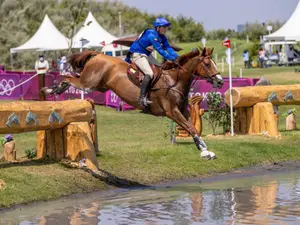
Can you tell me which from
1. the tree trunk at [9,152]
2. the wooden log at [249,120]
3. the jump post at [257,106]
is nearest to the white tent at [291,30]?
the jump post at [257,106]

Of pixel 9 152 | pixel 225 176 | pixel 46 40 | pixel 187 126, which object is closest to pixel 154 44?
pixel 187 126

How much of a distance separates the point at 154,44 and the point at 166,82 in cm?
91

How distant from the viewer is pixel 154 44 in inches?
642

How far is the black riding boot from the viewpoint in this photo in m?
16.6

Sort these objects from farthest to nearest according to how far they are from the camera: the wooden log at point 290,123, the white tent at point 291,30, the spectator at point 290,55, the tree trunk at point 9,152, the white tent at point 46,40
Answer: the spectator at point 290,55, the white tent at point 46,40, the white tent at point 291,30, the wooden log at point 290,123, the tree trunk at point 9,152

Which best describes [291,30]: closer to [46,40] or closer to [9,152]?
[46,40]

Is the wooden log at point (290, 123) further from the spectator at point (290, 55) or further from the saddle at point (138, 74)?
the spectator at point (290, 55)

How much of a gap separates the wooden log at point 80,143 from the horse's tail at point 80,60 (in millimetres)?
1598

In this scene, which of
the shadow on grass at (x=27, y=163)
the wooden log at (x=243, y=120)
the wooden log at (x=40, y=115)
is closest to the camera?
the wooden log at (x=40, y=115)

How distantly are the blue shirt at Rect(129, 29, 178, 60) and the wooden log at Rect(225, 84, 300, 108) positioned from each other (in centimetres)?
581

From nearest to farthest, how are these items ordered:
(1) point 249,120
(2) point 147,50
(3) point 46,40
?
1. (2) point 147,50
2. (1) point 249,120
3. (3) point 46,40

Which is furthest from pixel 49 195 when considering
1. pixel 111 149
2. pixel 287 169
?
pixel 287 169

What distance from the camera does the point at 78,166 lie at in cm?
1669

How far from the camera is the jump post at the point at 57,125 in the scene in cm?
1575
